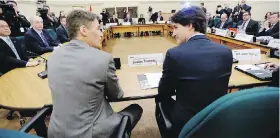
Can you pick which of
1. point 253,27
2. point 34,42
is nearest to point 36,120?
point 34,42

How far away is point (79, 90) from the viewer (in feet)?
3.10

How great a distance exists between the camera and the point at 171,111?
4.12 feet

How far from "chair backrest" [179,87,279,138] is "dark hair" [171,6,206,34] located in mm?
700

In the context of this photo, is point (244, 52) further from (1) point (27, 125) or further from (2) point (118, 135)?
(1) point (27, 125)

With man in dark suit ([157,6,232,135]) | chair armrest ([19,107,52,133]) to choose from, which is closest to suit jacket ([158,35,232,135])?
man in dark suit ([157,6,232,135])

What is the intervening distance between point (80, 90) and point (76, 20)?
0.41 metres

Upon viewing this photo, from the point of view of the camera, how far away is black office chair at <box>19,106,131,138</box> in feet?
3.25

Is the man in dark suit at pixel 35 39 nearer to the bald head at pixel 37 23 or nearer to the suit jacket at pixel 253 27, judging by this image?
the bald head at pixel 37 23

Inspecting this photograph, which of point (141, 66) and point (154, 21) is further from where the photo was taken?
point (154, 21)

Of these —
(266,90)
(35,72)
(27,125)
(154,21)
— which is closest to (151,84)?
(27,125)

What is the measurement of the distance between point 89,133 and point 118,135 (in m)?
0.14

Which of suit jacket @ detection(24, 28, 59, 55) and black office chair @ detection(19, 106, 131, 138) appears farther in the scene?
suit jacket @ detection(24, 28, 59, 55)

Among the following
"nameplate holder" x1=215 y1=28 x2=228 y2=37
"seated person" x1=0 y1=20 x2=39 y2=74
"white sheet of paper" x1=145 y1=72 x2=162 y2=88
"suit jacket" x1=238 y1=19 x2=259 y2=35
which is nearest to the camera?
"white sheet of paper" x1=145 y1=72 x2=162 y2=88

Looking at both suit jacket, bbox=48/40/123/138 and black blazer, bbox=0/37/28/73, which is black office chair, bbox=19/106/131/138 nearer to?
suit jacket, bbox=48/40/123/138
